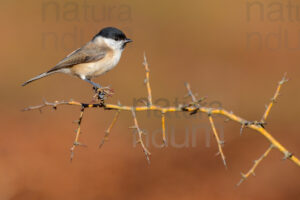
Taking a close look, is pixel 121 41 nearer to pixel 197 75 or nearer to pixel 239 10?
pixel 197 75

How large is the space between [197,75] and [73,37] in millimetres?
4193

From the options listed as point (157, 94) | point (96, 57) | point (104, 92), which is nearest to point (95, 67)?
point (96, 57)

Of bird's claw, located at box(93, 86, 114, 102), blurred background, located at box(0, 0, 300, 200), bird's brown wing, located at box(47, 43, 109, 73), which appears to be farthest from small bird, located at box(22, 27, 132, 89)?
blurred background, located at box(0, 0, 300, 200)

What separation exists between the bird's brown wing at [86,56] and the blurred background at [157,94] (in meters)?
3.62

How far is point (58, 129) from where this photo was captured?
1080 cm

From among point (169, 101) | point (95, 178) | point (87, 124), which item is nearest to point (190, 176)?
point (95, 178)

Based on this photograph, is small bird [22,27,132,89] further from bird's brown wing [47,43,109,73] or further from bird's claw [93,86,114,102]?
bird's claw [93,86,114,102]

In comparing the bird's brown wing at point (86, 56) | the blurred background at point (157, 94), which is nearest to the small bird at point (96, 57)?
the bird's brown wing at point (86, 56)

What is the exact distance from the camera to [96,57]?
4.88m

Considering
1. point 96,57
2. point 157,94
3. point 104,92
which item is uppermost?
point 96,57

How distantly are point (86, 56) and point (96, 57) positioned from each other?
10 cm

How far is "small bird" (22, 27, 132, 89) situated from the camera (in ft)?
15.8

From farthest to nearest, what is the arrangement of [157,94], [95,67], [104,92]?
[157,94] < [95,67] < [104,92]

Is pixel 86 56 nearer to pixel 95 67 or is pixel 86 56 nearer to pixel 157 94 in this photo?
pixel 95 67
